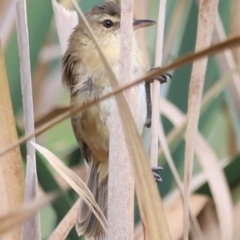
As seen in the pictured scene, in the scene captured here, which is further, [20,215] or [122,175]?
[122,175]

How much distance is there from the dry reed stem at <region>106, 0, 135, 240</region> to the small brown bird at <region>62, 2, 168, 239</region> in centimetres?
51

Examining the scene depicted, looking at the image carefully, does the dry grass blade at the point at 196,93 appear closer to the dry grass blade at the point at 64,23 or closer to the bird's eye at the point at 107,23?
the dry grass blade at the point at 64,23

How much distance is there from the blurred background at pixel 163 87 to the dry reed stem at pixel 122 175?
286 mm

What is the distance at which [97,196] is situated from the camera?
1.49 m

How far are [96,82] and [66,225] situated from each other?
1.34 ft

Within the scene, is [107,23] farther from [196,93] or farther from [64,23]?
[196,93]

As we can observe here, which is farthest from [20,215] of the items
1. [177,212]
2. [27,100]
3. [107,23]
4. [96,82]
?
[107,23]

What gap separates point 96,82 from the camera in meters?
1.41

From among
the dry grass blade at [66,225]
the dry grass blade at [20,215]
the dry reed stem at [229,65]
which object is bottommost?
the dry grass blade at [66,225]

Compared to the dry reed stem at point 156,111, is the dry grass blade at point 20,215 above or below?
above

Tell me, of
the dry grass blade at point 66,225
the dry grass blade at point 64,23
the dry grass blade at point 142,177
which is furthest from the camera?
the dry grass blade at point 64,23

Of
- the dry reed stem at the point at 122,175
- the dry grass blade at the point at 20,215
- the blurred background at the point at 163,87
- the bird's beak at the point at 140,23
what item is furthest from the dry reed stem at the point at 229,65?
the dry grass blade at the point at 20,215

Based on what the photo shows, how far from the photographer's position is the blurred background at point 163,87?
1.27 metres

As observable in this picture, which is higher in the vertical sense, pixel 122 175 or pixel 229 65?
pixel 122 175
